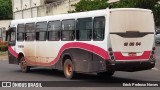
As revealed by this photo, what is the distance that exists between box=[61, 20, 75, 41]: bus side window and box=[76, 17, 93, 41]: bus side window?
0.39 m

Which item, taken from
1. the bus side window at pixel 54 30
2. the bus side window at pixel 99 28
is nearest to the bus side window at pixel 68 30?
the bus side window at pixel 54 30

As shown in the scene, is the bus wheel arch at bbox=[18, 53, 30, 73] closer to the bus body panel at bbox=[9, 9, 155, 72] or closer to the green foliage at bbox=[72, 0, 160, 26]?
the bus body panel at bbox=[9, 9, 155, 72]

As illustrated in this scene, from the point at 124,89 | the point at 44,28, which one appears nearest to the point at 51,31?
the point at 44,28

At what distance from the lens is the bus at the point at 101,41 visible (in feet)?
56.1

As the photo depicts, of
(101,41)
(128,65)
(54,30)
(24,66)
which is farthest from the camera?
(24,66)

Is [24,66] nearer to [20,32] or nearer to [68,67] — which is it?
[20,32]

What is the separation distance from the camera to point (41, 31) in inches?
855

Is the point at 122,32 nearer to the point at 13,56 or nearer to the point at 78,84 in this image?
the point at 78,84

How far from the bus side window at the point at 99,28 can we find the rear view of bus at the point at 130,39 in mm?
407

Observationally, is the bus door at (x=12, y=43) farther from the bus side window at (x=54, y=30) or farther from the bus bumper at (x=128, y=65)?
the bus bumper at (x=128, y=65)

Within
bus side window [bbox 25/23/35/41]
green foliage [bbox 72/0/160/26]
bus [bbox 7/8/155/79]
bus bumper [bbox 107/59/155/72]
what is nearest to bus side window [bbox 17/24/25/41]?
bus side window [bbox 25/23/35/41]

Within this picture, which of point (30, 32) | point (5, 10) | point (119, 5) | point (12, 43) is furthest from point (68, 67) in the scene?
point (5, 10)

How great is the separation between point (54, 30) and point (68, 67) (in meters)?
2.03

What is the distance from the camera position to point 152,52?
17.9m
